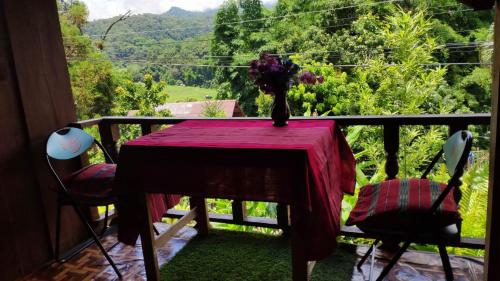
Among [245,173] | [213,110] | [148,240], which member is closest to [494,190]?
[245,173]

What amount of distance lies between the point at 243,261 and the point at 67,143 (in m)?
1.33

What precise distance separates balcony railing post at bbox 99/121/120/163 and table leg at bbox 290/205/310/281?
68.9 inches

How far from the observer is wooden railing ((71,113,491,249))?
1.99 meters

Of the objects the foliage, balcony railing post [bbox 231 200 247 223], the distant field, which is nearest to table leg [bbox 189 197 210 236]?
balcony railing post [bbox 231 200 247 223]

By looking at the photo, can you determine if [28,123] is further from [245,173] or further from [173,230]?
[245,173]

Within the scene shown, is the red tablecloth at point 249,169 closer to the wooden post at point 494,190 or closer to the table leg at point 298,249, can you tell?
the table leg at point 298,249

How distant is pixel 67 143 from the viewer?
95.3 inches

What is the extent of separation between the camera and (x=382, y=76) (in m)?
10.9

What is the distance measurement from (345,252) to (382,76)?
31.3ft

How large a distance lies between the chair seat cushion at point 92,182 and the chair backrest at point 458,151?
1.74 m

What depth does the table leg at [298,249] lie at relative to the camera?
A: 5.40 ft

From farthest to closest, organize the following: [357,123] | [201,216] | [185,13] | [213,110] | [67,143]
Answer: [185,13], [213,110], [201,216], [67,143], [357,123]

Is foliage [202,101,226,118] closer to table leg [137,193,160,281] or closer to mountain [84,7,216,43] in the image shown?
mountain [84,7,216,43]

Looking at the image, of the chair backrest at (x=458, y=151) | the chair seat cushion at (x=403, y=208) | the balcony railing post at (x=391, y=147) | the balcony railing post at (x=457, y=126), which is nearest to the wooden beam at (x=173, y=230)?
the chair seat cushion at (x=403, y=208)
